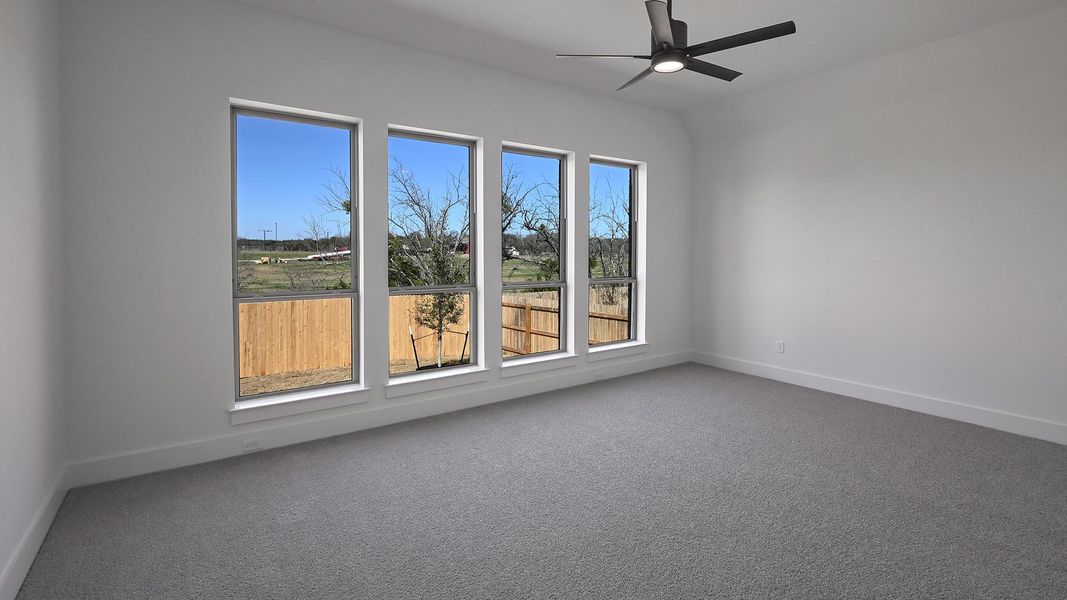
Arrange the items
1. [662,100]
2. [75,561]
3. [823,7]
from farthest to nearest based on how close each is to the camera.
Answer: [662,100]
[823,7]
[75,561]

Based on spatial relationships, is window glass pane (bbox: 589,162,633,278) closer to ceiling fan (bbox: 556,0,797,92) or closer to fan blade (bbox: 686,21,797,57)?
ceiling fan (bbox: 556,0,797,92)

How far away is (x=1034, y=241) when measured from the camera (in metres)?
3.94

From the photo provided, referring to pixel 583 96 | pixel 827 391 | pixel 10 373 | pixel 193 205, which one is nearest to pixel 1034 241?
pixel 827 391

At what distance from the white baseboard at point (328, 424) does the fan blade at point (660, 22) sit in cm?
305

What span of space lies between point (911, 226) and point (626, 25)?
3.03 m

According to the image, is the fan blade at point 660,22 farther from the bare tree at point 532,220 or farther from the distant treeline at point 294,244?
the distant treeline at point 294,244

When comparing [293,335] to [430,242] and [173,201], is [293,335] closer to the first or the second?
[173,201]

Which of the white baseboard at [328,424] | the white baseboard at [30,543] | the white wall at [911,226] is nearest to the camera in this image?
Result: the white baseboard at [30,543]

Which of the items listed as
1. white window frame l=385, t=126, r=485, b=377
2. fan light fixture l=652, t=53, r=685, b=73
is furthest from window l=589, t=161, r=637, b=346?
fan light fixture l=652, t=53, r=685, b=73

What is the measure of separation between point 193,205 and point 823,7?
4.30 metres

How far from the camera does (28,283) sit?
7.89 feet

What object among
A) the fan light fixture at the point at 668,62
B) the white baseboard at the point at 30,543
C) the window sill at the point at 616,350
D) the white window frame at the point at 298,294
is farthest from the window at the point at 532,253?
the white baseboard at the point at 30,543

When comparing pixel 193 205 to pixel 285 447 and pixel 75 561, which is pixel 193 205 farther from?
pixel 75 561

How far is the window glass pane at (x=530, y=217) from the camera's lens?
16.5 feet
